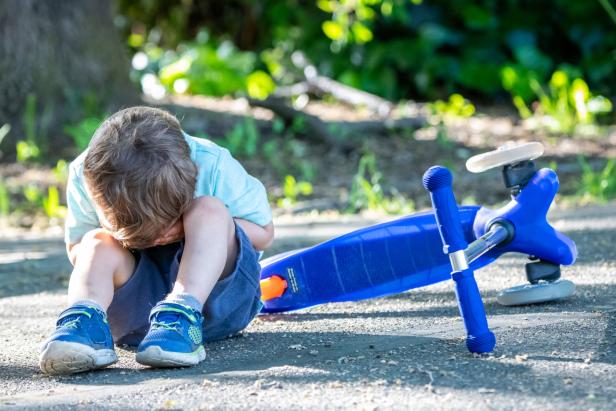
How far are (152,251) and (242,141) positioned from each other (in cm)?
→ 357

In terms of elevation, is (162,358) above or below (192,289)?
below

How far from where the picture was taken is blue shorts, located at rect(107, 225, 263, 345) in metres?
2.43

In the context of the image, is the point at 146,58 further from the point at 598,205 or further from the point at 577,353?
the point at 577,353

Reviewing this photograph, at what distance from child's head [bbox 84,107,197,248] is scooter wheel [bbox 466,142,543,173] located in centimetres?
63

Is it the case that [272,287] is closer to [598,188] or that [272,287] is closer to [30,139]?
[598,188]

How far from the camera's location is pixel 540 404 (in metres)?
1.78

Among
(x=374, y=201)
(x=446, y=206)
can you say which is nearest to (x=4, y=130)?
(x=374, y=201)

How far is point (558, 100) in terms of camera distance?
23.0 feet

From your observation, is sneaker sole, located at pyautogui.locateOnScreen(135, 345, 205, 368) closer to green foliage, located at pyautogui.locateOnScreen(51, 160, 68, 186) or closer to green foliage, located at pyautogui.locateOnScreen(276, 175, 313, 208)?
green foliage, located at pyautogui.locateOnScreen(276, 175, 313, 208)

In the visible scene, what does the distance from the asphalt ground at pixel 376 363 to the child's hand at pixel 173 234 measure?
0.89 feet

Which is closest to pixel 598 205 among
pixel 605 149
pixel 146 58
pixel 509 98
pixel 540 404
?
pixel 605 149

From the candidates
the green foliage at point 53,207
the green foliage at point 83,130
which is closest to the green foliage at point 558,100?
the green foliage at point 83,130

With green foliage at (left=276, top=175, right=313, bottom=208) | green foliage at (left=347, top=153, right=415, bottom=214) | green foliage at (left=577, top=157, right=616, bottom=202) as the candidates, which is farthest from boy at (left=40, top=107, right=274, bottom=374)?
green foliage at (left=577, top=157, right=616, bottom=202)

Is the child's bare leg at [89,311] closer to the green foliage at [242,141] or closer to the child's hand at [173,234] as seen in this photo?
the child's hand at [173,234]
